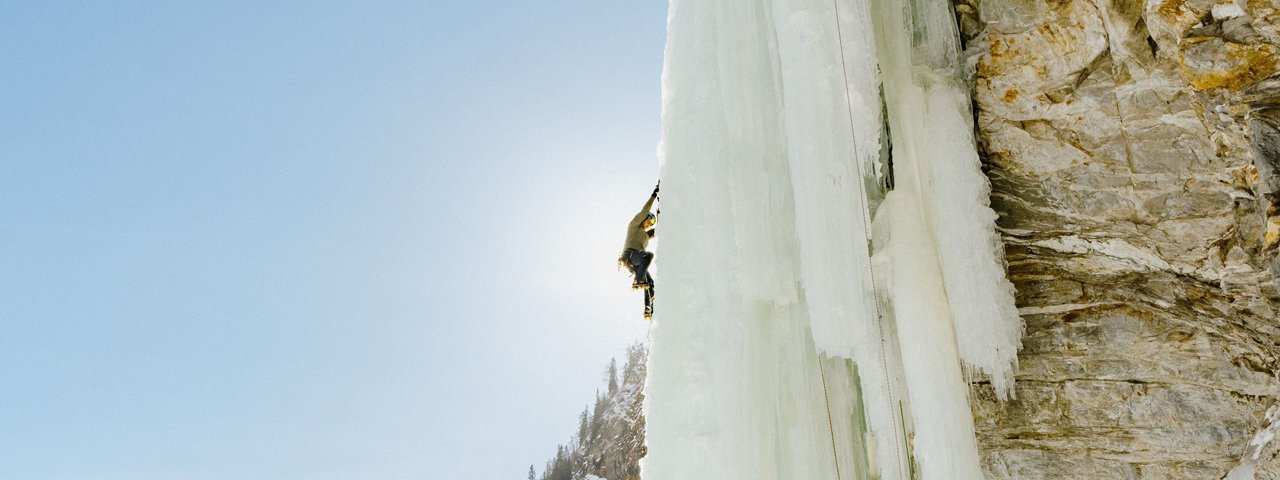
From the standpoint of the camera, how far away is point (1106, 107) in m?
3.34

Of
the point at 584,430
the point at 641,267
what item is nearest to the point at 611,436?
the point at 584,430

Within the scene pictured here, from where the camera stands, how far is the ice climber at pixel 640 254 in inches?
183

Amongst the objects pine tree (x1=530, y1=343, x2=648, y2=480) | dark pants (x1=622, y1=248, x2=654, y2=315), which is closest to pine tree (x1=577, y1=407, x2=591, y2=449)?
pine tree (x1=530, y1=343, x2=648, y2=480)

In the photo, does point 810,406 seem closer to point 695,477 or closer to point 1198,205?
point 695,477

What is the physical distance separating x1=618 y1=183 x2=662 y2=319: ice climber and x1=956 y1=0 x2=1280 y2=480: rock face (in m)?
1.95

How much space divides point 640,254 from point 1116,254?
2.56m

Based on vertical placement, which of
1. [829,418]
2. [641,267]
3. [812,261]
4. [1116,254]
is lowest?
[829,418]

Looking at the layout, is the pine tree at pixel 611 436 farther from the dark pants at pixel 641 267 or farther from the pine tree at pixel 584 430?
the dark pants at pixel 641 267

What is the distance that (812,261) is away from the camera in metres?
2.91

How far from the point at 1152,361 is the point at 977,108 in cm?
149

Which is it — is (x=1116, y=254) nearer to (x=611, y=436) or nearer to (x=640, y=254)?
(x=640, y=254)

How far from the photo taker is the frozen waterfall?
2.88 metres

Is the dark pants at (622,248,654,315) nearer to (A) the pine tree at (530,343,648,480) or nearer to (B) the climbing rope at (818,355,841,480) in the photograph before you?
(B) the climbing rope at (818,355,841,480)

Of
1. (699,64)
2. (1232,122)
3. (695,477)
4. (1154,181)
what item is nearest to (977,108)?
(1154,181)
